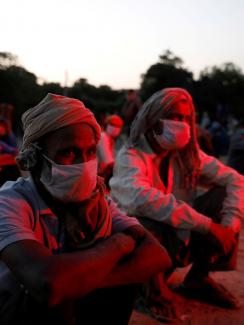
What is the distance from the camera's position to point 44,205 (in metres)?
2.27

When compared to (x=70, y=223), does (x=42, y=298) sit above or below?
below

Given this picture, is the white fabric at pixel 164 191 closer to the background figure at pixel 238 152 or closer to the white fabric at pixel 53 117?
the white fabric at pixel 53 117

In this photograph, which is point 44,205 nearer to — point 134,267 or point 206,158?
point 134,267

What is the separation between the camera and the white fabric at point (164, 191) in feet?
12.1

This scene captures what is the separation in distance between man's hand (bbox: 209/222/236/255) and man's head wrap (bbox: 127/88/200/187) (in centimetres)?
51

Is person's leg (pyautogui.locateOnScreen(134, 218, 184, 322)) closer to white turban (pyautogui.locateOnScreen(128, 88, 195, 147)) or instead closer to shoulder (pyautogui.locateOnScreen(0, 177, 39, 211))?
white turban (pyautogui.locateOnScreen(128, 88, 195, 147))

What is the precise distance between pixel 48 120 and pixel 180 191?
7.07 feet

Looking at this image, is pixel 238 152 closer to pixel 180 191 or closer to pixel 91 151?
pixel 180 191

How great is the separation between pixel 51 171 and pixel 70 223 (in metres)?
0.24

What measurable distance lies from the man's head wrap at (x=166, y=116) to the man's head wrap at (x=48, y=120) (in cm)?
168

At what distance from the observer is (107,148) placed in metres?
8.27

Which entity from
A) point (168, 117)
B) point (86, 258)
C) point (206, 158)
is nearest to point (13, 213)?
point (86, 258)

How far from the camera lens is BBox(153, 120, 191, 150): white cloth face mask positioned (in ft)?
12.8

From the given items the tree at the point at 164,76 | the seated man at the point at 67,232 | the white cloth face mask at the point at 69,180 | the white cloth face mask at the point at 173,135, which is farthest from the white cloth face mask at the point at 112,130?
the tree at the point at 164,76
